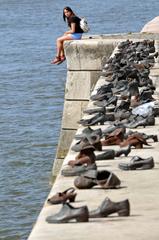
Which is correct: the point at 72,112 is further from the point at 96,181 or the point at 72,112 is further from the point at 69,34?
the point at 96,181

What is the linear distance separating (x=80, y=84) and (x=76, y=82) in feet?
0.21

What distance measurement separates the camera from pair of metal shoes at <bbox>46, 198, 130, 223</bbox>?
715cm

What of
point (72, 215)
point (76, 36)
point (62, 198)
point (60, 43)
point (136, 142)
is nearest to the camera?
point (72, 215)

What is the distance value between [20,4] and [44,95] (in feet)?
138

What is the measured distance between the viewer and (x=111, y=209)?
288 inches

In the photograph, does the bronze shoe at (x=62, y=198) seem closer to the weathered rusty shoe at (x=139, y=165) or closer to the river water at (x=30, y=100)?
the weathered rusty shoe at (x=139, y=165)

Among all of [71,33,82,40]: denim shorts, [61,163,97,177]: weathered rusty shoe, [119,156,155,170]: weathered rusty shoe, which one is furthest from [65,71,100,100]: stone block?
[61,163,97,177]: weathered rusty shoe

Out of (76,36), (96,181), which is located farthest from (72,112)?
(96,181)

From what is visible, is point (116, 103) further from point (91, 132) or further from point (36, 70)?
point (36, 70)

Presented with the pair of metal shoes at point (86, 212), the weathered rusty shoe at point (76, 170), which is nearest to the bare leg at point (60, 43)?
the weathered rusty shoe at point (76, 170)

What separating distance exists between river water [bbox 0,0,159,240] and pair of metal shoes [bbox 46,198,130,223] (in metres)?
6.07

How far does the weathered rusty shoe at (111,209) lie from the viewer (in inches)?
287

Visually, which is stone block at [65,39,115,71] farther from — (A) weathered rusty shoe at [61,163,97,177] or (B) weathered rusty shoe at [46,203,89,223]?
(B) weathered rusty shoe at [46,203,89,223]

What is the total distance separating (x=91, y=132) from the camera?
10359mm
